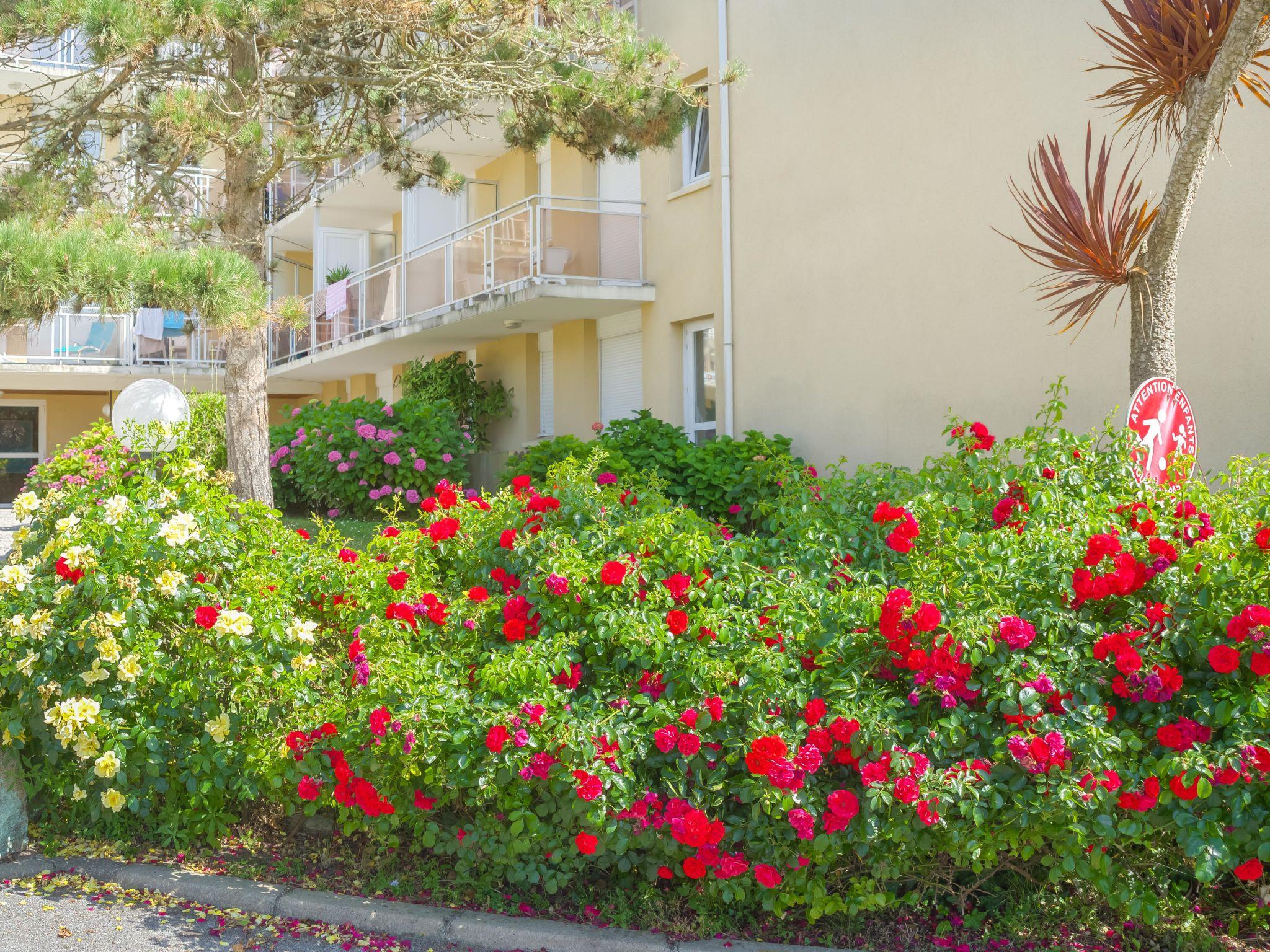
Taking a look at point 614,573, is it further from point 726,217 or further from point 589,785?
point 726,217

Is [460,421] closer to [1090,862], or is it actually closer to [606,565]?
[606,565]

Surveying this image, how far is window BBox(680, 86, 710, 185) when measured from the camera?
46.2 ft

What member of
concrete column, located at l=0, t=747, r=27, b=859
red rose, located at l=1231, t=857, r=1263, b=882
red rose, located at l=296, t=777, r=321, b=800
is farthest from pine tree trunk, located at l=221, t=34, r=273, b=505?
red rose, located at l=1231, t=857, r=1263, b=882

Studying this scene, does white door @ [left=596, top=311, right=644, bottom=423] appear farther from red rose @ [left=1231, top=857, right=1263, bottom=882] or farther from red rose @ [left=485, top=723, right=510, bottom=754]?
red rose @ [left=1231, top=857, right=1263, bottom=882]

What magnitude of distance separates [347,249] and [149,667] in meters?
20.7

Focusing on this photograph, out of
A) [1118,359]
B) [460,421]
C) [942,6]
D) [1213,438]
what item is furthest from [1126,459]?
[460,421]

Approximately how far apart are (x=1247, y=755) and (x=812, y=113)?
958 cm

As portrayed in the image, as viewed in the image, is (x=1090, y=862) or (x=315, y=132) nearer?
(x=1090, y=862)

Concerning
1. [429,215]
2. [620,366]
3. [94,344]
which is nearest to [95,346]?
[94,344]

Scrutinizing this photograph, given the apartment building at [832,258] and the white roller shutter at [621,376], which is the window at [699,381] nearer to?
the apartment building at [832,258]

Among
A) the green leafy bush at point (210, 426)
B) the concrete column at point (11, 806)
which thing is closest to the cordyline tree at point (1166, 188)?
the concrete column at point (11, 806)

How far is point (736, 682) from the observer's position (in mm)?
3973

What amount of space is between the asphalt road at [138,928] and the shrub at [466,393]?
530 inches

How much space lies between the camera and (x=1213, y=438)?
8117mm
